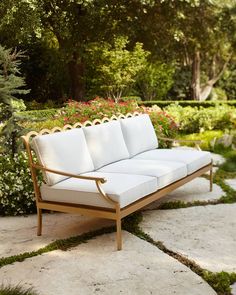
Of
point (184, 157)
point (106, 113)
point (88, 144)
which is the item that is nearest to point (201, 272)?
point (88, 144)

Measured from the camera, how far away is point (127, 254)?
4.38 metres

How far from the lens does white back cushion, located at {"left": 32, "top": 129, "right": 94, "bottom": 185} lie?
15.8 feet

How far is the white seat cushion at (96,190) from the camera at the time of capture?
4535 mm

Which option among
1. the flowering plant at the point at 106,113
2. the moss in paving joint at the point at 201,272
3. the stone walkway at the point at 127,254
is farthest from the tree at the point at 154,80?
the moss in paving joint at the point at 201,272

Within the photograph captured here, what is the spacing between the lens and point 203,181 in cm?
712

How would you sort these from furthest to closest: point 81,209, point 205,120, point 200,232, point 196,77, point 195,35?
point 196,77, point 195,35, point 205,120, point 200,232, point 81,209

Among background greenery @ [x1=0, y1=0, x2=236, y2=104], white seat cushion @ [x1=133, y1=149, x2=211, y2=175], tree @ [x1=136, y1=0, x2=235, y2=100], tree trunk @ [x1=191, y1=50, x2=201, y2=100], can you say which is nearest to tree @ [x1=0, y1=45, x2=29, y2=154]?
white seat cushion @ [x1=133, y1=149, x2=211, y2=175]

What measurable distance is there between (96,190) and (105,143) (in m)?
1.25

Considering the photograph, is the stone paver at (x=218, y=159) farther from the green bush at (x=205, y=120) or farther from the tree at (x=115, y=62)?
the tree at (x=115, y=62)

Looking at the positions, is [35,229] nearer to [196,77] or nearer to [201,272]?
[201,272]

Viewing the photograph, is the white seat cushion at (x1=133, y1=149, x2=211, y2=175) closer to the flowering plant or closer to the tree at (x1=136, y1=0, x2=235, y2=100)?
the flowering plant

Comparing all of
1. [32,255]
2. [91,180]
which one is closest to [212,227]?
[91,180]

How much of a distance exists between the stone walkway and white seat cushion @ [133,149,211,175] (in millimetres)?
599

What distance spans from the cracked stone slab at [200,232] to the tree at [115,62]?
11.4 metres
